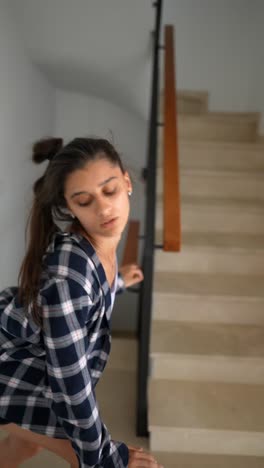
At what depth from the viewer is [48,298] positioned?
872 millimetres

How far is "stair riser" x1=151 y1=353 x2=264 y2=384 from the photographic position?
1912 mm

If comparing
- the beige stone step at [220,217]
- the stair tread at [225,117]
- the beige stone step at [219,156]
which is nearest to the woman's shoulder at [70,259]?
the beige stone step at [220,217]

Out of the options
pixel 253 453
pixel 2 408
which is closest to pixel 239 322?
pixel 253 453

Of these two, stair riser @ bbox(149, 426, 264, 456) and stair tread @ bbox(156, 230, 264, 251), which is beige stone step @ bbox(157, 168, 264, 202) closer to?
stair tread @ bbox(156, 230, 264, 251)

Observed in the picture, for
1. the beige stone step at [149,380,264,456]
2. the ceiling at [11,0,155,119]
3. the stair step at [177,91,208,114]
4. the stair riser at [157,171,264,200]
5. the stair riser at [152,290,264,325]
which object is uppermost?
the ceiling at [11,0,155,119]

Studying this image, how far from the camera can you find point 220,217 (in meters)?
2.59

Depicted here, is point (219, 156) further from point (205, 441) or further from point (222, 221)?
point (205, 441)

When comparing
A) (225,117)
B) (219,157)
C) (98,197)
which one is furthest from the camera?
(225,117)

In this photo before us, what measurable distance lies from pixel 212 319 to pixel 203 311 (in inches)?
2.6

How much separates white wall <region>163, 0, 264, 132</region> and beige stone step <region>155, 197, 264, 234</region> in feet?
4.19

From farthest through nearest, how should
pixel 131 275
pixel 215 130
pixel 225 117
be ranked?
pixel 225 117, pixel 215 130, pixel 131 275

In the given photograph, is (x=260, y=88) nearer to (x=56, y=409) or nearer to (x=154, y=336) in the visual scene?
(x=154, y=336)

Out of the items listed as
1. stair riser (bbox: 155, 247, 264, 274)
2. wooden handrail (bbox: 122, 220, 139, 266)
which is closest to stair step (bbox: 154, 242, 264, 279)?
stair riser (bbox: 155, 247, 264, 274)

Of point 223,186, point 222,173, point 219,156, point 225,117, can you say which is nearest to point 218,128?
point 225,117
